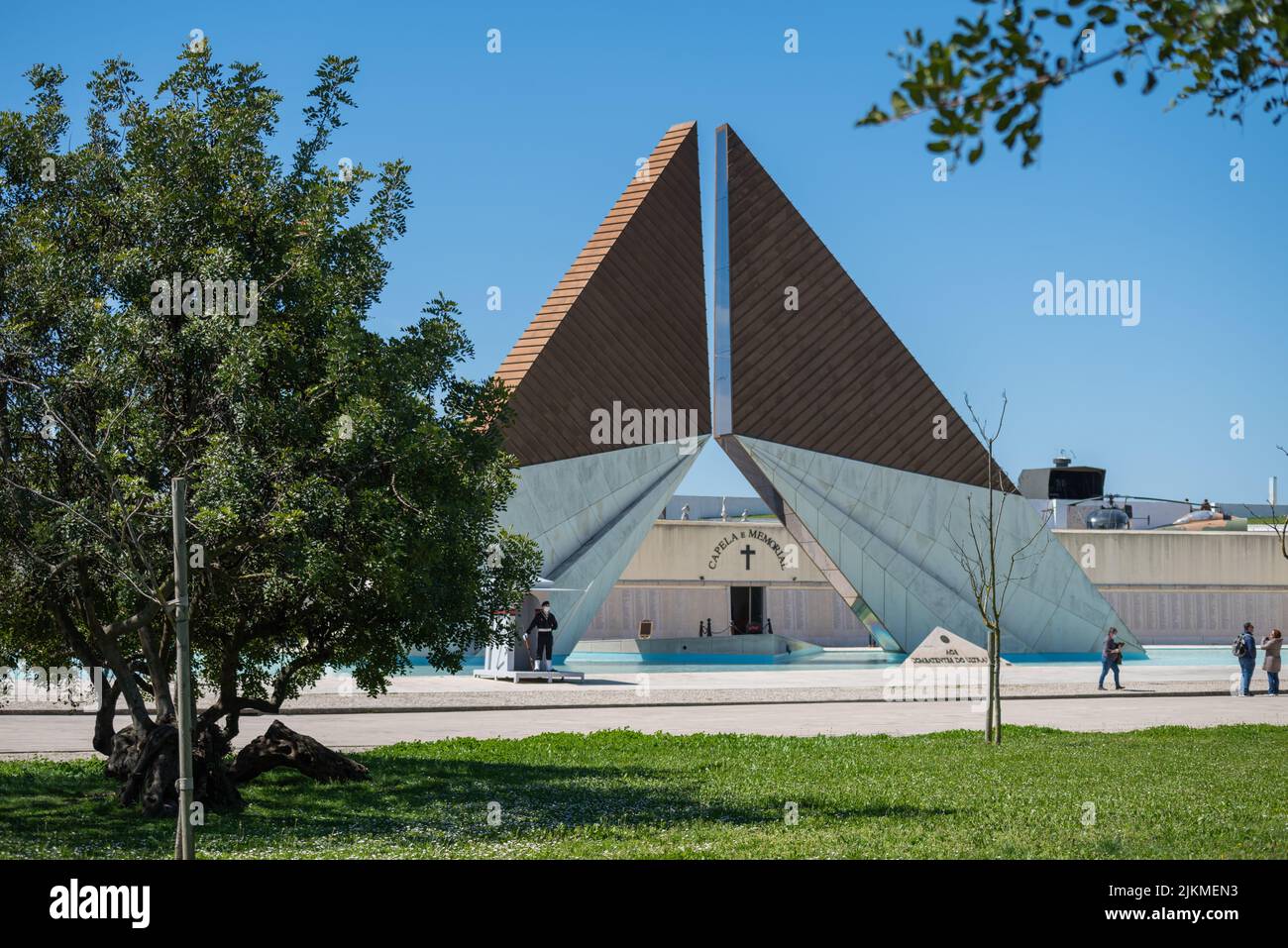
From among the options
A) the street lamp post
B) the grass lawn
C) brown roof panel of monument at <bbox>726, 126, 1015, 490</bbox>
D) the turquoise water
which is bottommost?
the turquoise water

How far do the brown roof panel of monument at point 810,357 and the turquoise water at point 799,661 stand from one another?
5450mm

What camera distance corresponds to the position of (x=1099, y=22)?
396cm

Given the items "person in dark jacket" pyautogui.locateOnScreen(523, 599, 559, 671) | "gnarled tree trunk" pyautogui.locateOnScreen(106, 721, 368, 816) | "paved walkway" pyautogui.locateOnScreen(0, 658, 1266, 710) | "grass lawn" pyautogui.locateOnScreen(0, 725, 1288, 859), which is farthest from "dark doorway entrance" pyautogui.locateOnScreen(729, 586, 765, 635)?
"gnarled tree trunk" pyautogui.locateOnScreen(106, 721, 368, 816)

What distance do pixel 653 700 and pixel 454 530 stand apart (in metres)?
12.6

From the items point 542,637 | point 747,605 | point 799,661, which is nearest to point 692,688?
point 542,637

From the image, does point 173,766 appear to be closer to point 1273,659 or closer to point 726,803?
point 726,803

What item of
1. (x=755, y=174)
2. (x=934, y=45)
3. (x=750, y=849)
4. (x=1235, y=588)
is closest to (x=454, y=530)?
(x=750, y=849)

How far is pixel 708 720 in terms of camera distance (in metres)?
19.4

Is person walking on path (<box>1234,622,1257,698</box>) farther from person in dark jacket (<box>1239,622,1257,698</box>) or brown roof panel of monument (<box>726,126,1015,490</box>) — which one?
brown roof panel of monument (<box>726,126,1015,490</box>)

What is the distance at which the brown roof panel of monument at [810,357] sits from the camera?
34062mm

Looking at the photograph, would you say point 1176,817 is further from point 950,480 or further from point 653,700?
point 950,480

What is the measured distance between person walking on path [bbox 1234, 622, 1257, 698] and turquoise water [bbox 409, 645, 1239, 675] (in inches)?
416

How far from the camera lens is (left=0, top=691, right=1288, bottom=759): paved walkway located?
1691cm

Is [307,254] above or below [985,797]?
above
